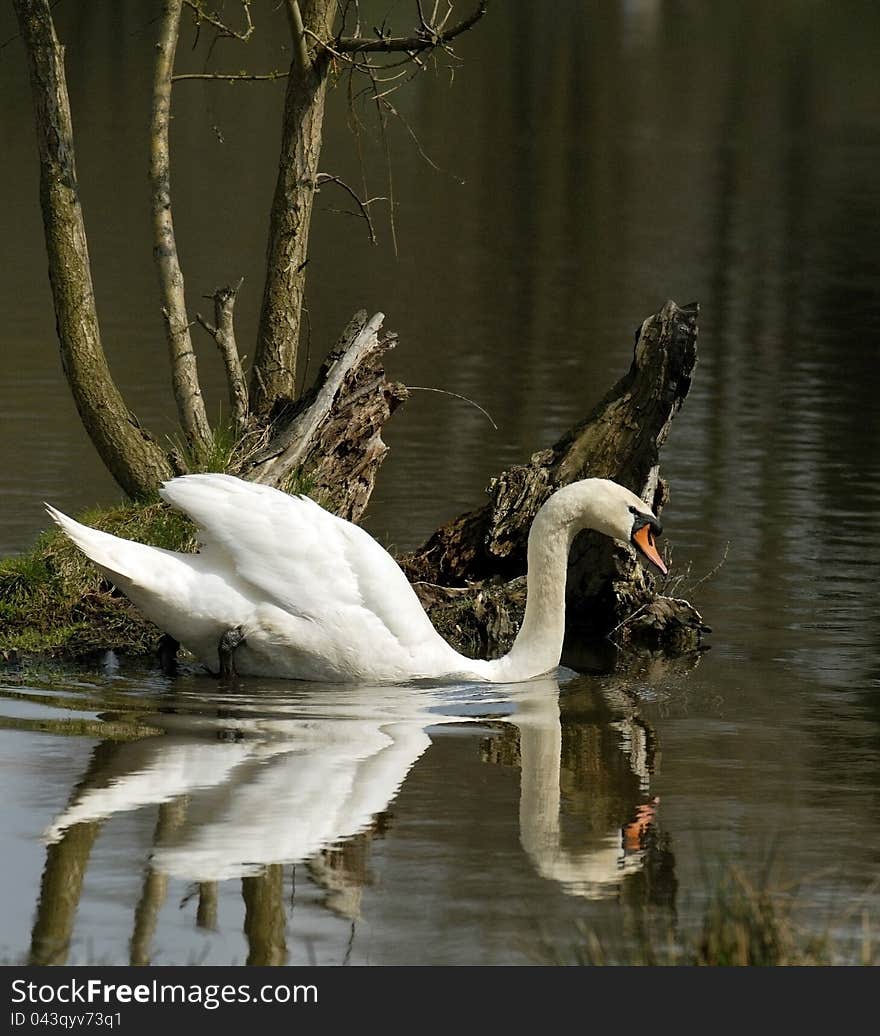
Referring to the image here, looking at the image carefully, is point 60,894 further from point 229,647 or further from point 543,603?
point 543,603

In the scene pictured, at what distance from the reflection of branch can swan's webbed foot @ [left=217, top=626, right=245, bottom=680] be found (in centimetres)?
362

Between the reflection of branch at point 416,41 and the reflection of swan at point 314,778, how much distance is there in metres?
3.80

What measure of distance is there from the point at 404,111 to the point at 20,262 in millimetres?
32210

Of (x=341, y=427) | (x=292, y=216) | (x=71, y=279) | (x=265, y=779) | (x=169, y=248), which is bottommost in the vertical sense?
(x=265, y=779)

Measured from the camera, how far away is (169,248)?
11.8 meters

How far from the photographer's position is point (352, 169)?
41094 mm

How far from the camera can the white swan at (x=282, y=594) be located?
359 inches

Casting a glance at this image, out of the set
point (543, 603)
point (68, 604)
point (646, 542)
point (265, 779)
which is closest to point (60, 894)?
point (265, 779)

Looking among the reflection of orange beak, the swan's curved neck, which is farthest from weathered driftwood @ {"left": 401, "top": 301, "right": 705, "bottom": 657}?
the swan's curved neck

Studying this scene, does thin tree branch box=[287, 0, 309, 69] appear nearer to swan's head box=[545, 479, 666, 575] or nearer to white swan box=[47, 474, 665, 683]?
white swan box=[47, 474, 665, 683]

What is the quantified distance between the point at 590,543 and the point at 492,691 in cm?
208

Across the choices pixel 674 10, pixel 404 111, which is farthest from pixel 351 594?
pixel 674 10

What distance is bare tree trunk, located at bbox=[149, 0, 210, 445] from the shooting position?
37.5 ft

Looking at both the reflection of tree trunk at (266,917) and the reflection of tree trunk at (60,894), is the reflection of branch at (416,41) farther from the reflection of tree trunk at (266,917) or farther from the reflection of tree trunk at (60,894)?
the reflection of tree trunk at (266,917)
